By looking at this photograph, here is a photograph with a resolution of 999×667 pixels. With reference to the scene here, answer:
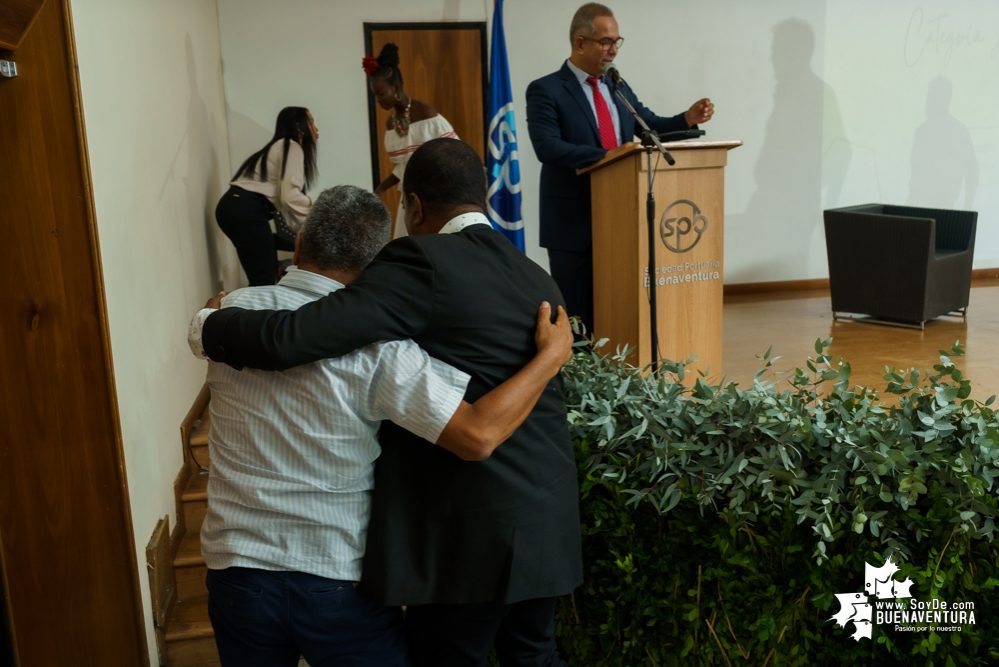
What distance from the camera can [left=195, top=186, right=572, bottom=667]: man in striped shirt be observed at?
1337mm

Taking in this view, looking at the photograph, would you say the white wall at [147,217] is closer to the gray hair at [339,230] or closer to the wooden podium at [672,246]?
the gray hair at [339,230]

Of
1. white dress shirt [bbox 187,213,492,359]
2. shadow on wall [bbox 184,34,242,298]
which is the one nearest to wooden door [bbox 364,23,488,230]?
shadow on wall [bbox 184,34,242,298]

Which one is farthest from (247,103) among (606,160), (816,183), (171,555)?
(816,183)

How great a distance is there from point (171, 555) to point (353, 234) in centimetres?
176

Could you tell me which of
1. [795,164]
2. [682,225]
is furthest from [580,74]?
[795,164]

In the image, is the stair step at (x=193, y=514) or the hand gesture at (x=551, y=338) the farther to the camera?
the stair step at (x=193, y=514)

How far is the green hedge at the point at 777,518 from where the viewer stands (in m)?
1.53

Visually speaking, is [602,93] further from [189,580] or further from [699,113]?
[189,580]

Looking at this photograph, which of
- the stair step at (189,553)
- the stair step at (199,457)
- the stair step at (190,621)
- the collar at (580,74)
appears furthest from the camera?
the collar at (580,74)

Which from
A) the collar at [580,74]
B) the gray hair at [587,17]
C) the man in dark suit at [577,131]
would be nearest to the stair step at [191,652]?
the man in dark suit at [577,131]

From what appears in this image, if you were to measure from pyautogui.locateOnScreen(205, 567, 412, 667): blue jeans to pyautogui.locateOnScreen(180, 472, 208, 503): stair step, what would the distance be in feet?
5.13

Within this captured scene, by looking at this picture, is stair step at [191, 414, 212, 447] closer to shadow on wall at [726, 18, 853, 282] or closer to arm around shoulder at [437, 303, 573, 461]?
arm around shoulder at [437, 303, 573, 461]

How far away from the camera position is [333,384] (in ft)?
4.44

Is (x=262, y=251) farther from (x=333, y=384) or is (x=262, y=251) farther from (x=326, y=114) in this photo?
(x=333, y=384)
